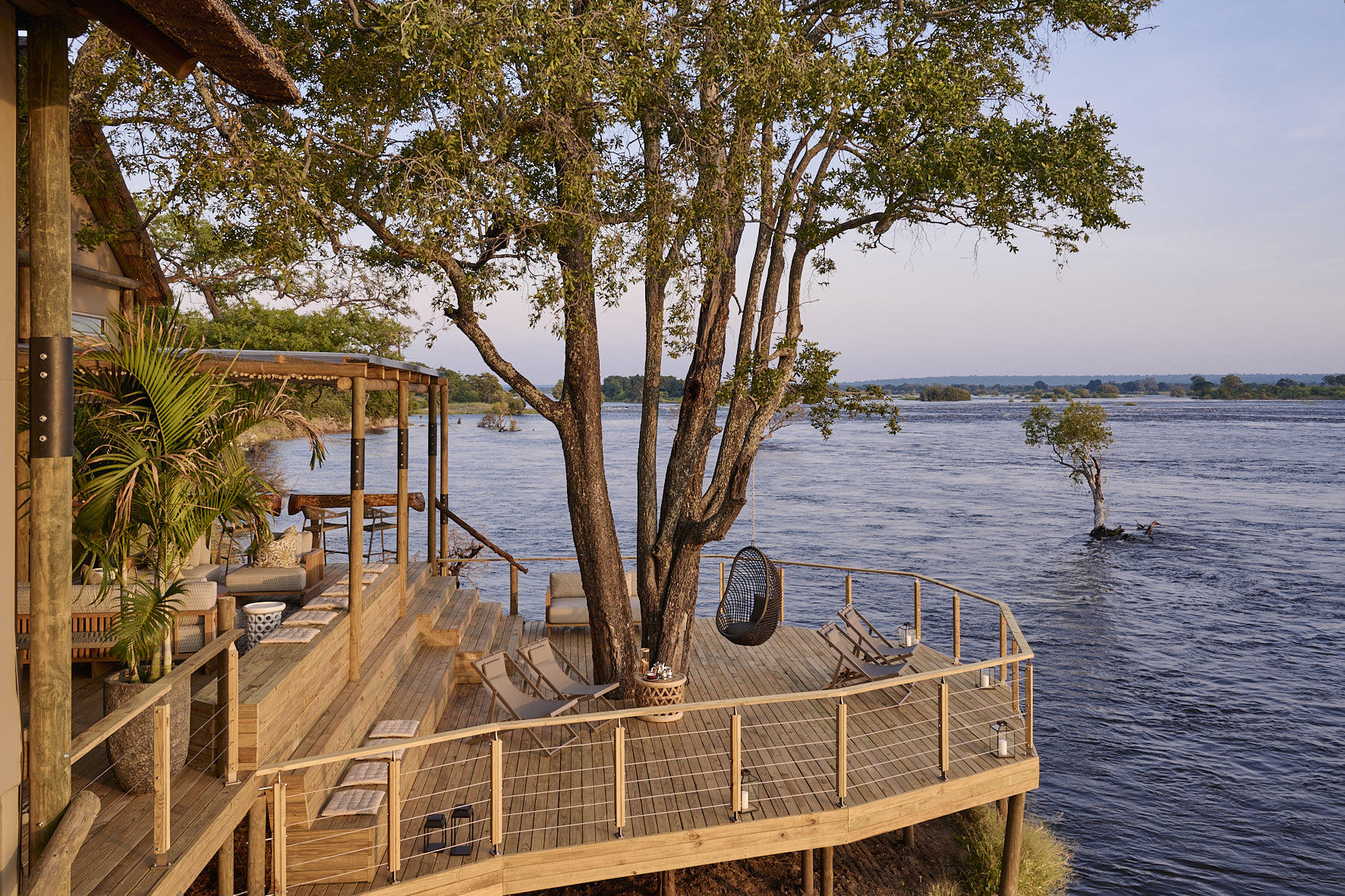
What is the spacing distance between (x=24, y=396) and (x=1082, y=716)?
677 inches

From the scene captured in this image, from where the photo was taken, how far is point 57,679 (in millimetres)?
3285

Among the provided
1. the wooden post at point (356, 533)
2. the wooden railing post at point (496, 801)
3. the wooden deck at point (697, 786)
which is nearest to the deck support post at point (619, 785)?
the wooden deck at point (697, 786)

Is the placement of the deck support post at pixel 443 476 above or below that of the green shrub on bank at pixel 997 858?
above

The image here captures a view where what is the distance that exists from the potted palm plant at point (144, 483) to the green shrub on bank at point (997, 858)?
301 inches

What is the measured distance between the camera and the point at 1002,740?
305 inches

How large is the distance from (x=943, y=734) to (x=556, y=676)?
371 cm

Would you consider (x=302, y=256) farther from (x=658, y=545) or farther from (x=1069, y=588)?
(x=1069, y=588)

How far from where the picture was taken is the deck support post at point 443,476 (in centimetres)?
1127

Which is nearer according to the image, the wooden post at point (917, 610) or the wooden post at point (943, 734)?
the wooden post at point (943, 734)

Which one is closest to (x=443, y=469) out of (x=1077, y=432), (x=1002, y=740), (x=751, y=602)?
(x=751, y=602)

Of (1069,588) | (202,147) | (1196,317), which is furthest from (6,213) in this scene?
(1196,317)

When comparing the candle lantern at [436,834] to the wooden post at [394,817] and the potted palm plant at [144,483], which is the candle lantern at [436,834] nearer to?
the wooden post at [394,817]

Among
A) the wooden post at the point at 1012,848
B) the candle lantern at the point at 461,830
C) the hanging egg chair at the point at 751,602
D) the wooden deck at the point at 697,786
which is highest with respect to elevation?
the hanging egg chair at the point at 751,602

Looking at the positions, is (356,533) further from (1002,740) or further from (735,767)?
(1002,740)
